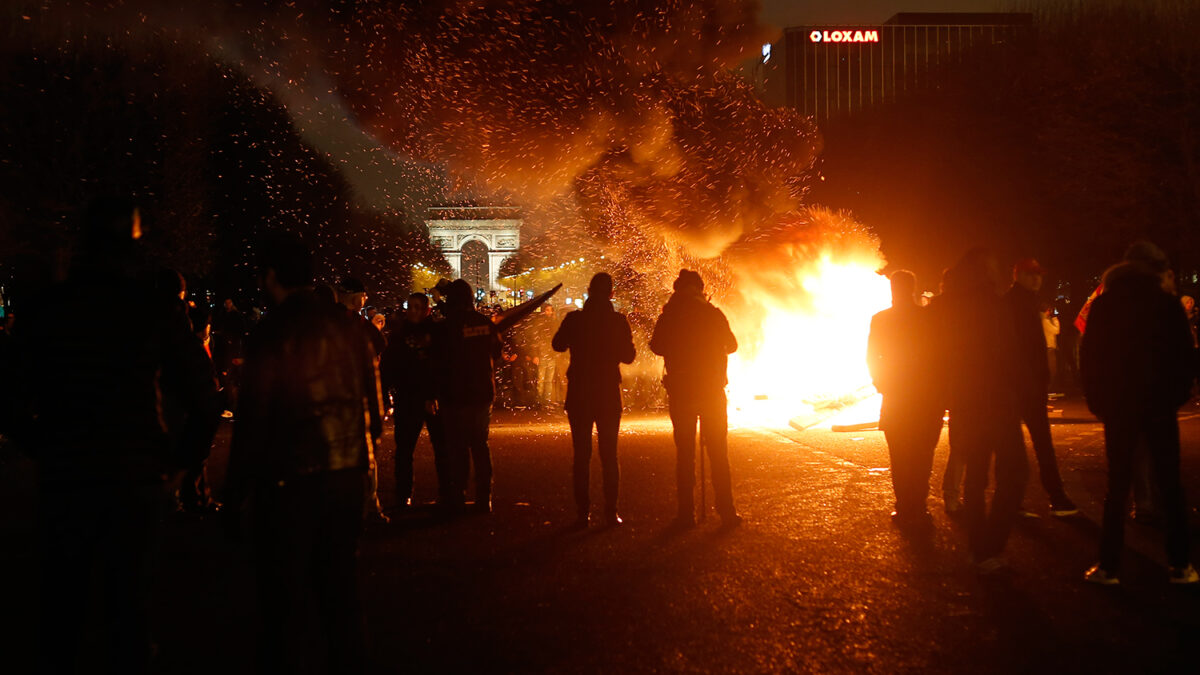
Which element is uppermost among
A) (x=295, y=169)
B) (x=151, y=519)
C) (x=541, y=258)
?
(x=295, y=169)

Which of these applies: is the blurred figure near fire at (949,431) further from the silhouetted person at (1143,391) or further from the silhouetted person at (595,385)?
the silhouetted person at (595,385)

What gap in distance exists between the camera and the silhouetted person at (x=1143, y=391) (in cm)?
536

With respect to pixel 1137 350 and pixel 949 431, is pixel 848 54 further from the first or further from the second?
pixel 1137 350

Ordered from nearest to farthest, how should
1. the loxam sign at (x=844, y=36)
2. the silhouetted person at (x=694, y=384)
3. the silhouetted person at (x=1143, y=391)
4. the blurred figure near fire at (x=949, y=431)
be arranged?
1. the silhouetted person at (x=1143, y=391)
2. the blurred figure near fire at (x=949, y=431)
3. the silhouetted person at (x=694, y=384)
4. the loxam sign at (x=844, y=36)

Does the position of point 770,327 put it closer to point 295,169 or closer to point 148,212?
point 148,212

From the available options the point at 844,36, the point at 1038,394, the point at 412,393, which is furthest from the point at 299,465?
the point at 844,36

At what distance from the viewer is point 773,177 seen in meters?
22.5

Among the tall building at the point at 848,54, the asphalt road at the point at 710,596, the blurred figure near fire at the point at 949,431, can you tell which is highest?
the tall building at the point at 848,54

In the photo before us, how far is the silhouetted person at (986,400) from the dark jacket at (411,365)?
12.6 feet

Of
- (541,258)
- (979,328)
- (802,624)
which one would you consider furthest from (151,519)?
(541,258)

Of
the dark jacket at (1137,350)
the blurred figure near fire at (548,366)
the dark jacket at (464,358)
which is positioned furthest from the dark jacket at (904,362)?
the blurred figure near fire at (548,366)

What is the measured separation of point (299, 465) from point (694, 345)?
13.2 feet

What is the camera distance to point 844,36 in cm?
11706

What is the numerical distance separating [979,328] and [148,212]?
86.4 feet
